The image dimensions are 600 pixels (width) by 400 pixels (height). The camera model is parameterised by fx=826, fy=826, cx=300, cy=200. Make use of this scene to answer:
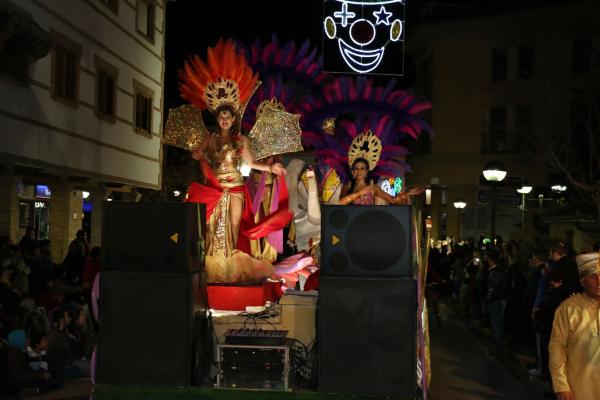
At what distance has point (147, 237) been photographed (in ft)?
22.2

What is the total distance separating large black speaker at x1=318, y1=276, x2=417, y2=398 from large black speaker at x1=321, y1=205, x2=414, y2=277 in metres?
0.12

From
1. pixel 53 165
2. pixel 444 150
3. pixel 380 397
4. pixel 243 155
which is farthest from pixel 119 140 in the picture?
pixel 444 150

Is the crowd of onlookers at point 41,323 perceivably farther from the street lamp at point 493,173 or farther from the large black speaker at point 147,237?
the street lamp at point 493,173

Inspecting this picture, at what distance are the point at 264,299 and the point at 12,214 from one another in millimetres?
8972

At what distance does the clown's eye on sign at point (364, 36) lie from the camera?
37.0 ft

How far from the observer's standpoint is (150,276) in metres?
6.67

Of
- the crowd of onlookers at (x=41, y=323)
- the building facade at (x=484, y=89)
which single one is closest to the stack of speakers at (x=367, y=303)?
the crowd of onlookers at (x=41, y=323)

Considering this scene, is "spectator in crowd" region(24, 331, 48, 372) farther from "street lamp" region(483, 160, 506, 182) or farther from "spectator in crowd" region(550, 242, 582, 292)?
"street lamp" region(483, 160, 506, 182)

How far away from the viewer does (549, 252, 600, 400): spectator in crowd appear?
215 inches

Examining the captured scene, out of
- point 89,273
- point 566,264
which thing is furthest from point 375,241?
point 89,273

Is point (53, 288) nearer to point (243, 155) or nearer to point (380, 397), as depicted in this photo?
point (243, 155)

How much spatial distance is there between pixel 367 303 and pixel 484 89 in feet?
106

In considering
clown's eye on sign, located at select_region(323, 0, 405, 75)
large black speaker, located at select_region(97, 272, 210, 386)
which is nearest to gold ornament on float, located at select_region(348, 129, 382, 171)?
clown's eye on sign, located at select_region(323, 0, 405, 75)

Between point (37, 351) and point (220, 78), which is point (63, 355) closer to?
point (37, 351)
